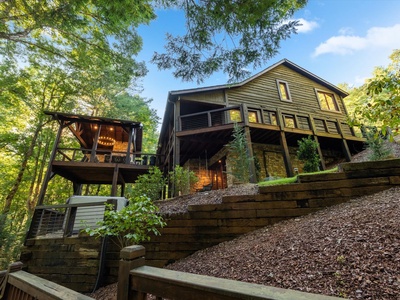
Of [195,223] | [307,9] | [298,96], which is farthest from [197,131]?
[298,96]

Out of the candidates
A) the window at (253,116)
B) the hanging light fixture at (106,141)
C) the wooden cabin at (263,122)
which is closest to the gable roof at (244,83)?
the wooden cabin at (263,122)

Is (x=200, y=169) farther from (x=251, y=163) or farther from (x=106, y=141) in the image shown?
(x=106, y=141)

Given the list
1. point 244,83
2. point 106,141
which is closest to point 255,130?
point 244,83

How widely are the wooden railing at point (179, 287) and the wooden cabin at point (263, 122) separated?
22.8ft

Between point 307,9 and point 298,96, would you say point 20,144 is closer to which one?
point 307,9

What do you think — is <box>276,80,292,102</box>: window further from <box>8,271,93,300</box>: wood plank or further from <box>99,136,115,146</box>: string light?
<box>8,271,93,300</box>: wood plank

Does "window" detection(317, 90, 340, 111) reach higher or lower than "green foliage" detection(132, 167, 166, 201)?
higher

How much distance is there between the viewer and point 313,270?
6.87ft

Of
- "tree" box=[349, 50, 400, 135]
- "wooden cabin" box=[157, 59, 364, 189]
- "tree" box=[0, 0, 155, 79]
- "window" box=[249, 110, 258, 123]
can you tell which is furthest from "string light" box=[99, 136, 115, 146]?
"tree" box=[349, 50, 400, 135]

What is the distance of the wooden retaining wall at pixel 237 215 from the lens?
12.4 ft

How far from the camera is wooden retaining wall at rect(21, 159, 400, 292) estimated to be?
3777mm

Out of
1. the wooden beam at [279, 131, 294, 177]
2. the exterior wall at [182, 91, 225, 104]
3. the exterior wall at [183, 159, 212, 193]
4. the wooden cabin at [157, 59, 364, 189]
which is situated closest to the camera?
the wooden beam at [279, 131, 294, 177]

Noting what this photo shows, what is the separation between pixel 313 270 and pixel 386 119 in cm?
206

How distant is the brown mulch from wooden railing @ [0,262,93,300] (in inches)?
59.6
